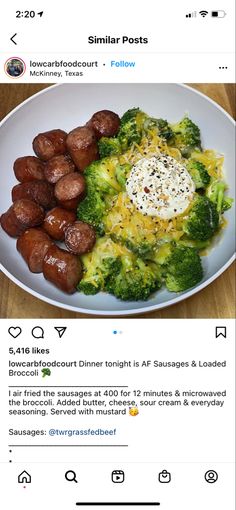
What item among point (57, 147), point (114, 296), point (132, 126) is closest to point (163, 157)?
point (132, 126)

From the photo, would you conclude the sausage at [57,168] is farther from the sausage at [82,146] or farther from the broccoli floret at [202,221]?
the broccoli floret at [202,221]

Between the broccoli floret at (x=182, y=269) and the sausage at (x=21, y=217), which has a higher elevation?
the sausage at (x=21, y=217)

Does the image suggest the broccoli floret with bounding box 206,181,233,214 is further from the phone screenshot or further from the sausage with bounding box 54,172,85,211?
the sausage with bounding box 54,172,85,211

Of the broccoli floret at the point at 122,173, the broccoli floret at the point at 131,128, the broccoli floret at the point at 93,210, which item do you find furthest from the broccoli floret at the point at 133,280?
the broccoli floret at the point at 131,128

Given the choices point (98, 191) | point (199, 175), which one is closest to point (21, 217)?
point (98, 191)
